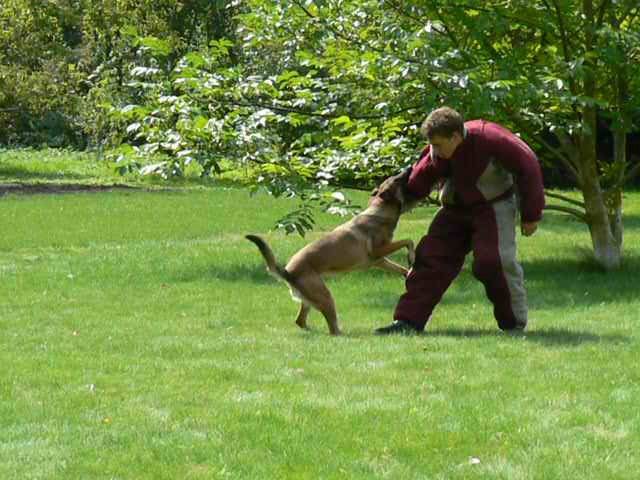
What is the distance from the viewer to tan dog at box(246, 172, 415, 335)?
32.2 feet

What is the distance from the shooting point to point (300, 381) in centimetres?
754

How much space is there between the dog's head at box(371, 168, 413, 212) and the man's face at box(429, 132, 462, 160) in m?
0.75

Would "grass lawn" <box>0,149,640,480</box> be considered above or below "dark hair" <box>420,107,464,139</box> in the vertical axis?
below

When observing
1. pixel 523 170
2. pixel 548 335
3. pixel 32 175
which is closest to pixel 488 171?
pixel 523 170

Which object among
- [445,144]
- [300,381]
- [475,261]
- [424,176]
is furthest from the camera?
[424,176]

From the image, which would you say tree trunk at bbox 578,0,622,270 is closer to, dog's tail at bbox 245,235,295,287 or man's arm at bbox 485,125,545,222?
man's arm at bbox 485,125,545,222

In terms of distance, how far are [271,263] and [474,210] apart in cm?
170

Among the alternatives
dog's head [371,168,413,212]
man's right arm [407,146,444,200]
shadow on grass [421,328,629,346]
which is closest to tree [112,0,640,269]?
dog's head [371,168,413,212]

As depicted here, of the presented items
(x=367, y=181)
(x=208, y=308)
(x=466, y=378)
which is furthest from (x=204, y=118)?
(x=466, y=378)

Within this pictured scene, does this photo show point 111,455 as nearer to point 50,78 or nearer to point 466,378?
point 466,378

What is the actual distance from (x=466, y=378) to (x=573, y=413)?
3.84 feet

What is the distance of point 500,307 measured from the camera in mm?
9742

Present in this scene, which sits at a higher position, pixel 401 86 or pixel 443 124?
pixel 401 86

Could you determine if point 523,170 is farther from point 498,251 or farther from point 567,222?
point 567,222
